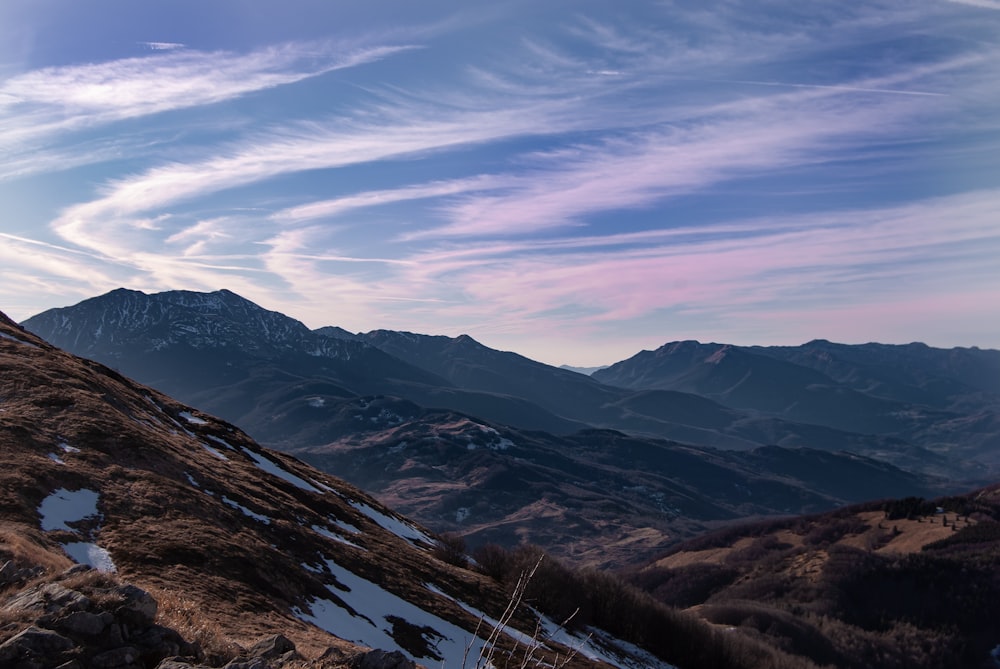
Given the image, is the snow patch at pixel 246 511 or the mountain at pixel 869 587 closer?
the snow patch at pixel 246 511

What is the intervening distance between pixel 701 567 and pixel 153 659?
18038 cm

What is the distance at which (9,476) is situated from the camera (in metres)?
32.0

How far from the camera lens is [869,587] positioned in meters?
131

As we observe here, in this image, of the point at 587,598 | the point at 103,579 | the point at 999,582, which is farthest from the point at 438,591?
the point at 999,582

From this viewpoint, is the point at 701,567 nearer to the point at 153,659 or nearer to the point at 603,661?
the point at 603,661

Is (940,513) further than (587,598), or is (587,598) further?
(940,513)

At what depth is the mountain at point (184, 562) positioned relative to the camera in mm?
14273

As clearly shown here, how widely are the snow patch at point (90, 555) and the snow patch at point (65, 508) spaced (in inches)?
61.0

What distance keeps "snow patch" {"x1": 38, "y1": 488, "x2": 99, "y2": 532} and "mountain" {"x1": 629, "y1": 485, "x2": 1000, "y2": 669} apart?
77248 mm

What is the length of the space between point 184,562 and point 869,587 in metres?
140

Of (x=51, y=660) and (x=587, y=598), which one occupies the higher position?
(x=51, y=660)

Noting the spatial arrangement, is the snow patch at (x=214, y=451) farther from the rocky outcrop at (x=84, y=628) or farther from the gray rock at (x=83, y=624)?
the gray rock at (x=83, y=624)

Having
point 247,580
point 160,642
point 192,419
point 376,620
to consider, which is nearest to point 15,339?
point 192,419

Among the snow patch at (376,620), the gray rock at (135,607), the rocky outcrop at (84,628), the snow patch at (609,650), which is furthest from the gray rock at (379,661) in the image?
the snow patch at (609,650)
